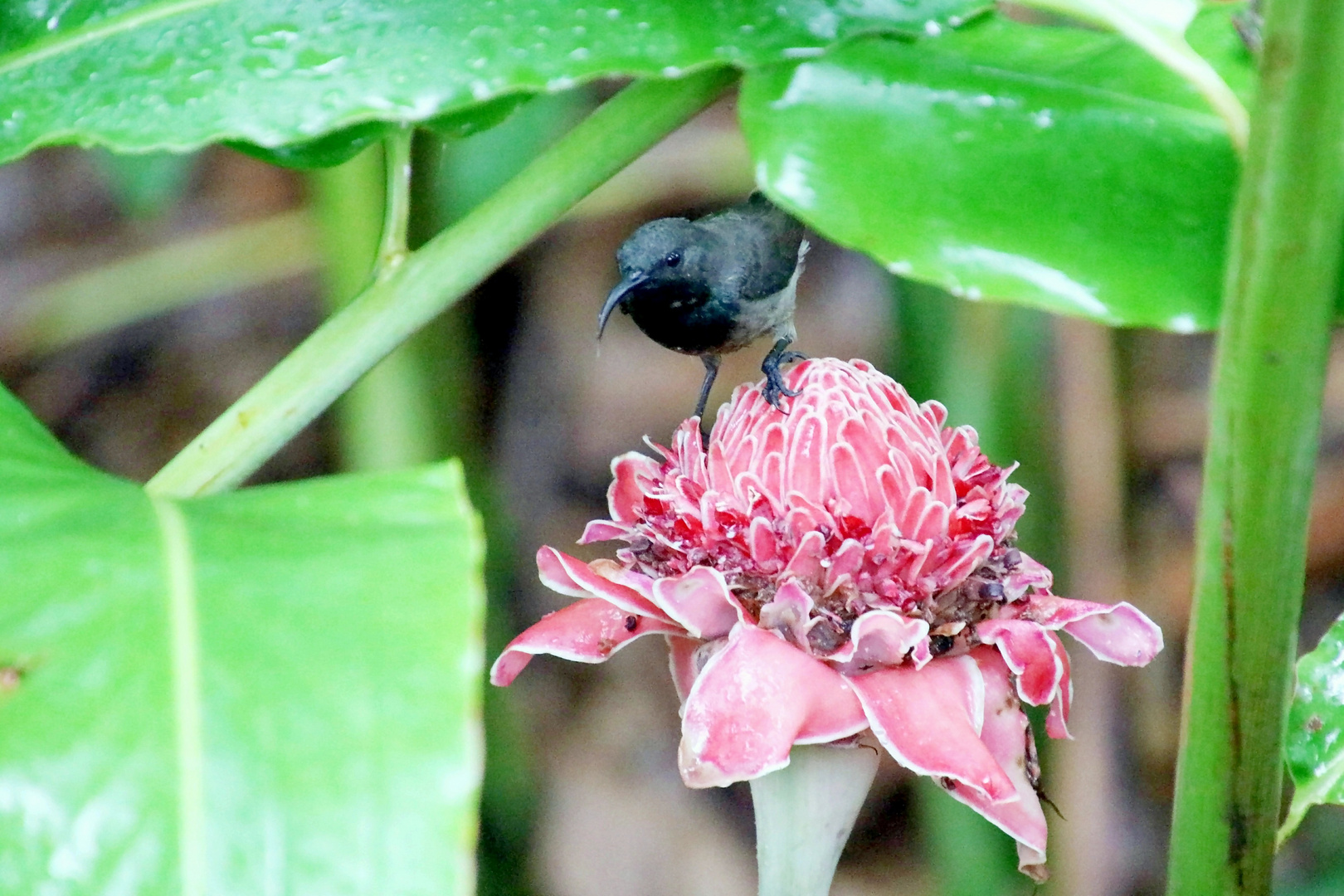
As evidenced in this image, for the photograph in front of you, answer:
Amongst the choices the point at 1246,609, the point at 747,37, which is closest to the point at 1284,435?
the point at 1246,609

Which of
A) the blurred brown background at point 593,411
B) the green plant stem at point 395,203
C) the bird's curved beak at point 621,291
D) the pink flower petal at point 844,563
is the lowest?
the blurred brown background at point 593,411

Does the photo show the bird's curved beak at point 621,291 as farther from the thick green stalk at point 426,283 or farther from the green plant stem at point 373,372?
the green plant stem at point 373,372

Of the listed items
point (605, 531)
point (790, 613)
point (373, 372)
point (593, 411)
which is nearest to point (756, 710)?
point (790, 613)

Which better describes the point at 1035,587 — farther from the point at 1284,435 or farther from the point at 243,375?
the point at 243,375

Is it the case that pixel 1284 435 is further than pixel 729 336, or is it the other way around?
pixel 729 336

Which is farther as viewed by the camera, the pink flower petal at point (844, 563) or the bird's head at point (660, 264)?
the bird's head at point (660, 264)

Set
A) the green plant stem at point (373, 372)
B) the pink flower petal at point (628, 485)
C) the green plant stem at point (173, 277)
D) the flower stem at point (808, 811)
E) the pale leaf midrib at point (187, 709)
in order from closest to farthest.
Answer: the pale leaf midrib at point (187, 709), the flower stem at point (808, 811), the pink flower petal at point (628, 485), the green plant stem at point (373, 372), the green plant stem at point (173, 277)

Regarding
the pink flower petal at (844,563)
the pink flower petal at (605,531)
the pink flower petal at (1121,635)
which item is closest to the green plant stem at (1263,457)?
the pink flower petal at (1121,635)
